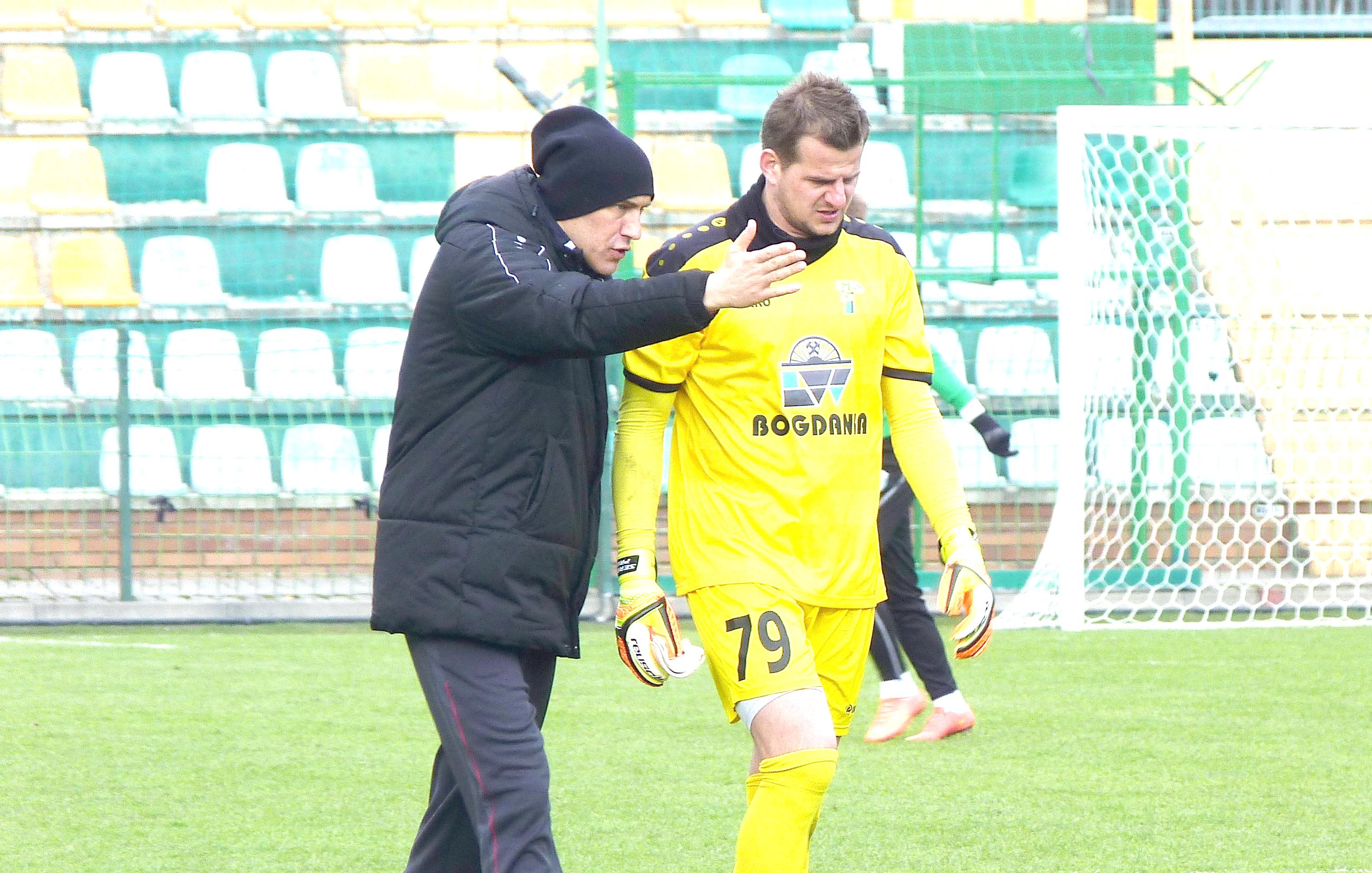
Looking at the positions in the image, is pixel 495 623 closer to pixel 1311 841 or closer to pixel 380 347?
pixel 1311 841

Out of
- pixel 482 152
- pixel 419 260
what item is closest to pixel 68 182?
pixel 419 260

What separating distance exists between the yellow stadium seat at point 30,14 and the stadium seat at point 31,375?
372 cm

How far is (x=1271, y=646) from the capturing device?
26.2 ft

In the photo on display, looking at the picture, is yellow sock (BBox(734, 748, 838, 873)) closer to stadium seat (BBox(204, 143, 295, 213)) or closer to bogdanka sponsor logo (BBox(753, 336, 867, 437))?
bogdanka sponsor logo (BBox(753, 336, 867, 437))

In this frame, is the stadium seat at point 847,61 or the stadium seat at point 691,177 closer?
the stadium seat at point 691,177

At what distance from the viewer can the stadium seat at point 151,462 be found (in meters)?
9.59

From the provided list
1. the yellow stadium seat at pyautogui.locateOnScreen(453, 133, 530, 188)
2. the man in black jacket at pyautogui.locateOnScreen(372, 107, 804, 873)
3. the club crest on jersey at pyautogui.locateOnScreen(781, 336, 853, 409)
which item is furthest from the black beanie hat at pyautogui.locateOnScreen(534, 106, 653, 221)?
the yellow stadium seat at pyautogui.locateOnScreen(453, 133, 530, 188)

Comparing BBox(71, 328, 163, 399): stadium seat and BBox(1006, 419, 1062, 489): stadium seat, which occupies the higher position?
BBox(71, 328, 163, 399): stadium seat

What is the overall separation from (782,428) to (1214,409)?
22.7 feet

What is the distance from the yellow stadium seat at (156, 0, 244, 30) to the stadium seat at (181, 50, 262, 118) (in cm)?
58

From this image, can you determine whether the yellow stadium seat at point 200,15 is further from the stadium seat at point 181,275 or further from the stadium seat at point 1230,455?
the stadium seat at point 1230,455

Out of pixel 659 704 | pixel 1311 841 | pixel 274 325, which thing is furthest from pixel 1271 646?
pixel 274 325

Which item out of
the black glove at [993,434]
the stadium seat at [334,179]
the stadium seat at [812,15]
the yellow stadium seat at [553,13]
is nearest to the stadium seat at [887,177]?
the stadium seat at [812,15]

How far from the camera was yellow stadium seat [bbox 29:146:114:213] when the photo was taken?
460 inches
